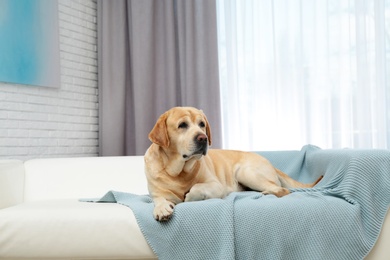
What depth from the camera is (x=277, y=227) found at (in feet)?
6.51

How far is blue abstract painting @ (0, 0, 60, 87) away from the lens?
3754 millimetres

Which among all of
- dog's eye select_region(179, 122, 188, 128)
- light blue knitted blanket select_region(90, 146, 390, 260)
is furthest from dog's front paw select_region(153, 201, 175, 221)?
dog's eye select_region(179, 122, 188, 128)

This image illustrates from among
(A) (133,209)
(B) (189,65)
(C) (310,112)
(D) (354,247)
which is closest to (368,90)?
(C) (310,112)

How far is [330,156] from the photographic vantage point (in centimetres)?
246

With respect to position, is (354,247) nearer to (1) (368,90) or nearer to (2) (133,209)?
(2) (133,209)

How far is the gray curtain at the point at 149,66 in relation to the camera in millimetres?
4312

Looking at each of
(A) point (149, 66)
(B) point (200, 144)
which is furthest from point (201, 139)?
(A) point (149, 66)

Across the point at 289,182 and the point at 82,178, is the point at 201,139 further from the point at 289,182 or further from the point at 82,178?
the point at 82,178

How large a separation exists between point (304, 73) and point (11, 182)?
7.78 feet

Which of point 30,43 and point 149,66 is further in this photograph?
point 149,66

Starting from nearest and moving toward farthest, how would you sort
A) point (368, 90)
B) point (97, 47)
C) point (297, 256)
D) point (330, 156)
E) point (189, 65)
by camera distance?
point (297, 256) → point (330, 156) → point (368, 90) → point (189, 65) → point (97, 47)

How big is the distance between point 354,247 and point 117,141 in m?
3.00

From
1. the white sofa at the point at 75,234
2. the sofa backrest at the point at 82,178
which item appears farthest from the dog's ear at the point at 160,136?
the sofa backrest at the point at 82,178

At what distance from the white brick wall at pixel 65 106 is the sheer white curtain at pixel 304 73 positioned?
124 cm
